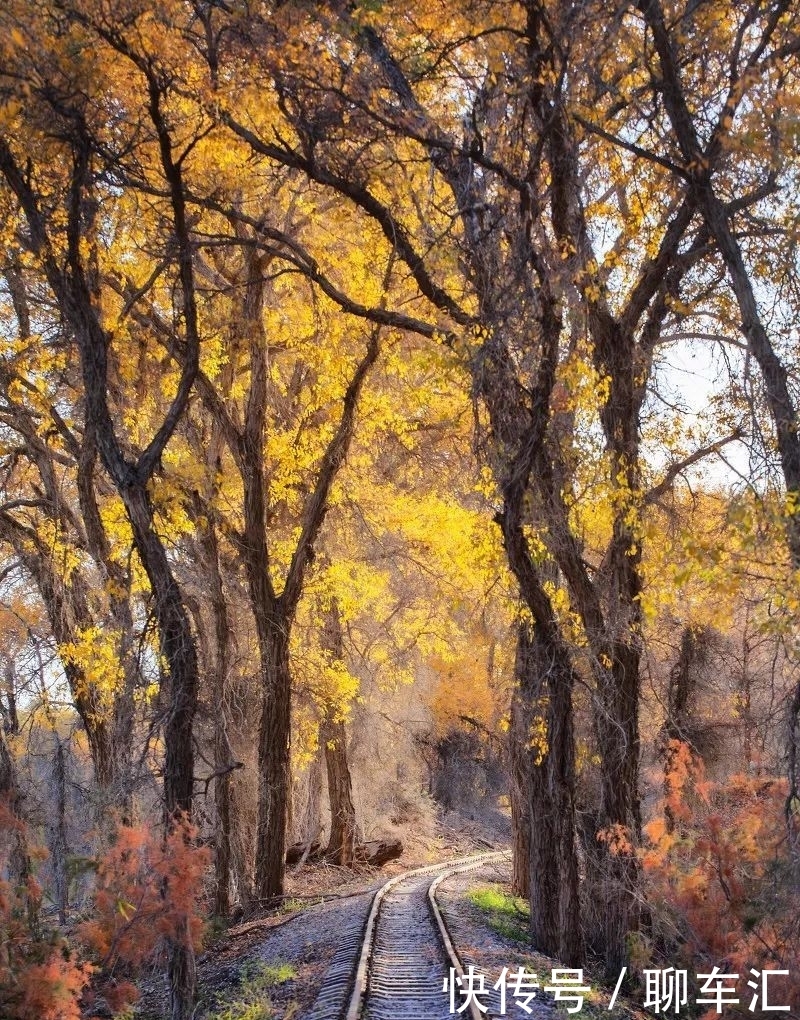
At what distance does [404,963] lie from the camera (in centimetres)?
980

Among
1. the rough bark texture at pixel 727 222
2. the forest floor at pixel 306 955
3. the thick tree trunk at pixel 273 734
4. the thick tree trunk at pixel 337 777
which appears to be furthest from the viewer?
the thick tree trunk at pixel 337 777

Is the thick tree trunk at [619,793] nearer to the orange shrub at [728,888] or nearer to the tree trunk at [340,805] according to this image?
the orange shrub at [728,888]

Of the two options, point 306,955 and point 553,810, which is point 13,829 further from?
point 553,810

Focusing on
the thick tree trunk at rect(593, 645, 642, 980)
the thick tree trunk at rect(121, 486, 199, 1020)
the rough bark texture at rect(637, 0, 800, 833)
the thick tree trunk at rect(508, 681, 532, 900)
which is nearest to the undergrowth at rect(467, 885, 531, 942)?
the thick tree trunk at rect(508, 681, 532, 900)

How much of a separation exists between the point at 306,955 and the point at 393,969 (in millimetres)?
1557

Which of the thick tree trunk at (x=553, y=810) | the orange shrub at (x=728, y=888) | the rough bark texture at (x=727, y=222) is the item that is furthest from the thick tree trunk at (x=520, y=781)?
the rough bark texture at (x=727, y=222)

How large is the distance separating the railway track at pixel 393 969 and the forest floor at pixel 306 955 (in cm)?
19

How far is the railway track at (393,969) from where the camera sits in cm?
779

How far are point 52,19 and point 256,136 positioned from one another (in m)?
2.19

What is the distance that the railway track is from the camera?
307 inches

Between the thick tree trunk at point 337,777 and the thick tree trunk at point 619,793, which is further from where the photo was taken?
the thick tree trunk at point 337,777

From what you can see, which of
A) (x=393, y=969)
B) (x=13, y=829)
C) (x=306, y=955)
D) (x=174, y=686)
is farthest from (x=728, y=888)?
(x=13, y=829)

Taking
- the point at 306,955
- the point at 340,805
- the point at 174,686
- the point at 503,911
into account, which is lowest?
the point at 503,911

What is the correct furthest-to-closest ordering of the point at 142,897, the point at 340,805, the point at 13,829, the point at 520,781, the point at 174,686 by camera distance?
the point at 340,805 → the point at 520,781 → the point at 13,829 → the point at 174,686 → the point at 142,897
